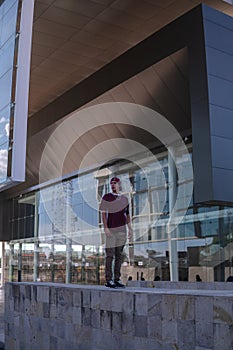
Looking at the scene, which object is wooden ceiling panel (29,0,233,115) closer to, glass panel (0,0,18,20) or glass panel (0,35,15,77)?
glass panel (0,0,18,20)

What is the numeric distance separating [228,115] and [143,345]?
1007cm

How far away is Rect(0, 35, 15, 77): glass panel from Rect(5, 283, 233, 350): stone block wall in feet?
23.2

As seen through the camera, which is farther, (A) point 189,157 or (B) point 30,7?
(A) point 189,157

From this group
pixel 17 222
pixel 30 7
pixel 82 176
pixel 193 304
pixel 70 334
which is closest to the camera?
pixel 193 304

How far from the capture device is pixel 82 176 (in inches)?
1020

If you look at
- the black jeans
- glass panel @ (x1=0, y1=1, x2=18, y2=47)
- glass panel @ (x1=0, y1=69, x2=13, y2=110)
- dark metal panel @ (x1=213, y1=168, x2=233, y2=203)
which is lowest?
the black jeans

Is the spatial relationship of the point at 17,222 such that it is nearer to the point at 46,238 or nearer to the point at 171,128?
the point at 46,238

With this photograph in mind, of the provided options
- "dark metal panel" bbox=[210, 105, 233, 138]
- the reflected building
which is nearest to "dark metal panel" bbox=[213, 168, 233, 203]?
the reflected building

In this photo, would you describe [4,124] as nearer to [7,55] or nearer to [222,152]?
[7,55]

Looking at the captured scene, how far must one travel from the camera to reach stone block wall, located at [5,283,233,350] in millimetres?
5250

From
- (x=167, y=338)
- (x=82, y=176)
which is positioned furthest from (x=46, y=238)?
(x=167, y=338)

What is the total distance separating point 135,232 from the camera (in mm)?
21500

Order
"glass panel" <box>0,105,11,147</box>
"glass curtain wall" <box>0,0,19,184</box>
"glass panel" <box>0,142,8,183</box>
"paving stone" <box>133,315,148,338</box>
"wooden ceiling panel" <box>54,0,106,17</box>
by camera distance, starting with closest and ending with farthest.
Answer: "paving stone" <box>133,315,148,338</box>
"glass panel" <box>0,142,8,183</box>
"glass curtain wall" <box>0,0,19,184</box>
"glass panel" <box>0,105,11,147</box>
"wooden ceiling panel" <box>54,0,106,17</box>

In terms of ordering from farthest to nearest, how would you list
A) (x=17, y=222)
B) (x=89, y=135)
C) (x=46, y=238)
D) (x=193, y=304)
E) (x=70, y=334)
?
(x=17, y=222)
(x=46, y=238)
(x=89, y=135)
(x=70, y=334)
(x=193, y=304)
